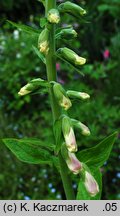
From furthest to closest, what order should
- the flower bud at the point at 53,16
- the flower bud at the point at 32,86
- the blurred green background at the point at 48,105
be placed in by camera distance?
the blurred green background at the point at 48,105 → the flower bud at the point at 32,86 → the flower bud at the point at 53,16

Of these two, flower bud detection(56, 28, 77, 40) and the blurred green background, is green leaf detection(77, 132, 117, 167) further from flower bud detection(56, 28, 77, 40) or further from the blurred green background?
the blurred green background

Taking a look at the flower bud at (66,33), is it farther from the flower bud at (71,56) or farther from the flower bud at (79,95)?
the flower bud at (79,95)

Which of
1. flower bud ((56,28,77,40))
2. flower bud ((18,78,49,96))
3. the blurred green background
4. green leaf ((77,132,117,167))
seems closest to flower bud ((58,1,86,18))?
flower bud ((56,28,77,40))

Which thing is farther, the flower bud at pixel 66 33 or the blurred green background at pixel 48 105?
the blurred green background at pixel 48 105

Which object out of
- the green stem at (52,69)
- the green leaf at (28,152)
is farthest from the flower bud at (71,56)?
the green leaf at (28,152)

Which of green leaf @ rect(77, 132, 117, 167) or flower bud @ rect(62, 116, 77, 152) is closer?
flower bud @ rect(62, 116, 77, 152)

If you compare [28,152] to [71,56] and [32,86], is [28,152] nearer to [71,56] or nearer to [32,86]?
[32,86]
